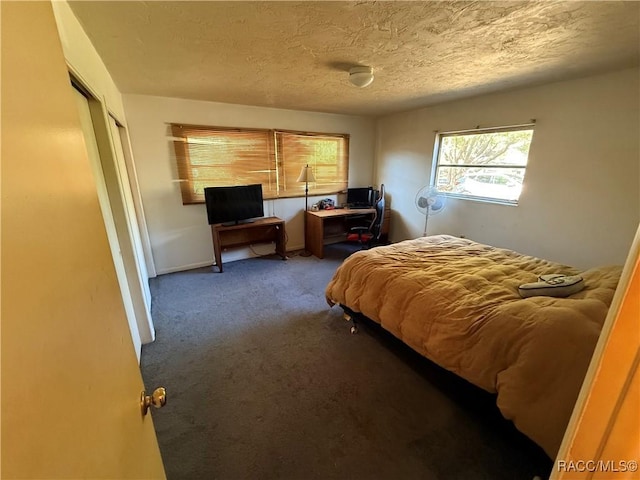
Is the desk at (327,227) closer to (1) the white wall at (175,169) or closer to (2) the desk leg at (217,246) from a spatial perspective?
(1) the white wall at (175,169)

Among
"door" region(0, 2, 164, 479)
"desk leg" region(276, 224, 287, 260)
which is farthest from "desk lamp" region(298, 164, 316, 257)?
"door" region(0, 2, 164, 479)

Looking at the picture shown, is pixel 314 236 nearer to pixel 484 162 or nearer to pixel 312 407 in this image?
pixel 484 162

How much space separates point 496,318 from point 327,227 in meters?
3.58

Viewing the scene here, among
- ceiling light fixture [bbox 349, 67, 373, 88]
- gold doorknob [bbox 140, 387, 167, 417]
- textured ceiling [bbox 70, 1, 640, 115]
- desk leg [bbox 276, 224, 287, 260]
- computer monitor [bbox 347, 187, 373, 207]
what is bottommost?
desk leg [bbox 276, 224, 287, 260]

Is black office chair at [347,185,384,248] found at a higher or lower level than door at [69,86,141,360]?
lower

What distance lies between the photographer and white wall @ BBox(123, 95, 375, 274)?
327 cm

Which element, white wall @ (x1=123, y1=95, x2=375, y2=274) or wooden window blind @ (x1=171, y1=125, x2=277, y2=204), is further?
wooden window blind @ (x1=171, y1=125, x2=277, y2=204)

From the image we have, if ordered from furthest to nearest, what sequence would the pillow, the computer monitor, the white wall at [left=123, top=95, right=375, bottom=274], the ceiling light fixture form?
the computer monitor → the white wall at [left=123, top=95, right=375, bottom=274] → the ceiling light fixture → the pillow

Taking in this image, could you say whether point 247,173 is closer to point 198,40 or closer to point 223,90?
point 223,90

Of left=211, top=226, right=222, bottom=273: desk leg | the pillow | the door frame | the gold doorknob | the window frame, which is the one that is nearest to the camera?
the gold doorknob

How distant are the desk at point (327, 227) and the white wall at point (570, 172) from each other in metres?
1.51

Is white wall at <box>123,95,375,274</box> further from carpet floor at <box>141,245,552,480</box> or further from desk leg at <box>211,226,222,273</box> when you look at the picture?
carpet floor at <box>141,245,552,480</box>

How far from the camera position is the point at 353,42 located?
1.80 metres

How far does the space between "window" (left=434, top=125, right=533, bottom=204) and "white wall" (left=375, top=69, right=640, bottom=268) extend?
0.12m
